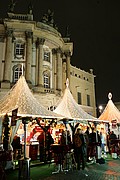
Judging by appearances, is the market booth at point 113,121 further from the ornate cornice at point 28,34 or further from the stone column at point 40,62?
the ornate cornice at point 28,34

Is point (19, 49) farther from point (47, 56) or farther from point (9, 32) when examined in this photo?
point (47, 56)

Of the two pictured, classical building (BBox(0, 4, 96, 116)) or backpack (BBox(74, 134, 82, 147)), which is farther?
classical building (BBox(0, 4, 96, 116))

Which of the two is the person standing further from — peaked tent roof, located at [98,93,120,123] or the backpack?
peaked tent roof, located at [98,93,120,123]

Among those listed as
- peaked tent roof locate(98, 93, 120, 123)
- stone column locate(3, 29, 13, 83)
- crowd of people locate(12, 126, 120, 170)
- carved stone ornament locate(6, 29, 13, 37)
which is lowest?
crowd of people locate(12, 126, 120, 170)

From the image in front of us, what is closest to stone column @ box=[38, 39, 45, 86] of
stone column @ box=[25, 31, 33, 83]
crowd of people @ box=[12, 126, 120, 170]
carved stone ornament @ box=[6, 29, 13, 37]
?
stone column @ box=[25, 31, 33, 83]

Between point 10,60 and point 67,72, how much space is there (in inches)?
401

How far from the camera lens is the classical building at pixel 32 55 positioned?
24.5 metres

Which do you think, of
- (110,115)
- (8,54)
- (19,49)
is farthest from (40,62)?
(110,115)

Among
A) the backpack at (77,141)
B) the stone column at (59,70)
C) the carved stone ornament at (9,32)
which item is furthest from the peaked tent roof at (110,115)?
the carved stone ornament at (9,32)

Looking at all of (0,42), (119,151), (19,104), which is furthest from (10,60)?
(119,151)

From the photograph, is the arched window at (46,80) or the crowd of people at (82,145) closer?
the crowd of people at (82,145)

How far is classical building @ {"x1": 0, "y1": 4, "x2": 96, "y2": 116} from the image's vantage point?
2445 cm

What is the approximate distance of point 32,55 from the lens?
26.2 m

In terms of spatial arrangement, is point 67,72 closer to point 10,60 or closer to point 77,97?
point 77,97
